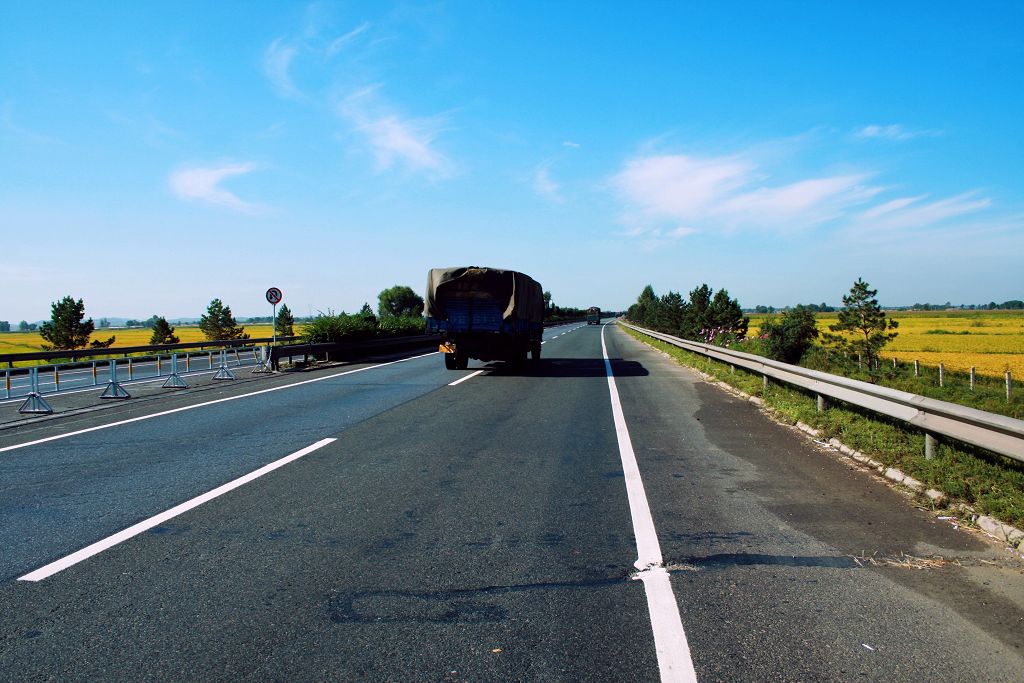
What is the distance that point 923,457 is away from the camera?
679 centimetres

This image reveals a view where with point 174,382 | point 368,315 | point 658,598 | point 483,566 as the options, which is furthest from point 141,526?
point 368,315

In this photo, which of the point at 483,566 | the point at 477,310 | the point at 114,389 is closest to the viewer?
the point at 483,566

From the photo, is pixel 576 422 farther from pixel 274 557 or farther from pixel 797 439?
pixel 274 557

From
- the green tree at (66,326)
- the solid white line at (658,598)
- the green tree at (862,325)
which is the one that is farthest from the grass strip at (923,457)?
the green tree at (66,326)

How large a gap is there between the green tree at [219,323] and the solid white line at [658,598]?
71221 mm

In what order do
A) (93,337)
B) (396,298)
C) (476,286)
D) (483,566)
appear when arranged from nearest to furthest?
(483,566)
(476,286)
(93,337)
(396,298)

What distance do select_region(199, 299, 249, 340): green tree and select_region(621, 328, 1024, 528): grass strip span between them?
68.7 m

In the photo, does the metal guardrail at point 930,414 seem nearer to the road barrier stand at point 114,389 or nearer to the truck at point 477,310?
the truck at point 477,310

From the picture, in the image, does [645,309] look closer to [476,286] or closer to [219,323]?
[219,323]

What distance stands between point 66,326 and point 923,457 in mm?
52241

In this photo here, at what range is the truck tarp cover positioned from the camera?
18.3 metres

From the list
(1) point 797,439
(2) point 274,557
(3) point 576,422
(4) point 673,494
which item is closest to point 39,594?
(2) point 274,557

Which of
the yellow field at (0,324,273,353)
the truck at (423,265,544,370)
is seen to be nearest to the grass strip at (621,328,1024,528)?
the truck at (423,265,544,370)

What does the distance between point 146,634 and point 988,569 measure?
4886mm
